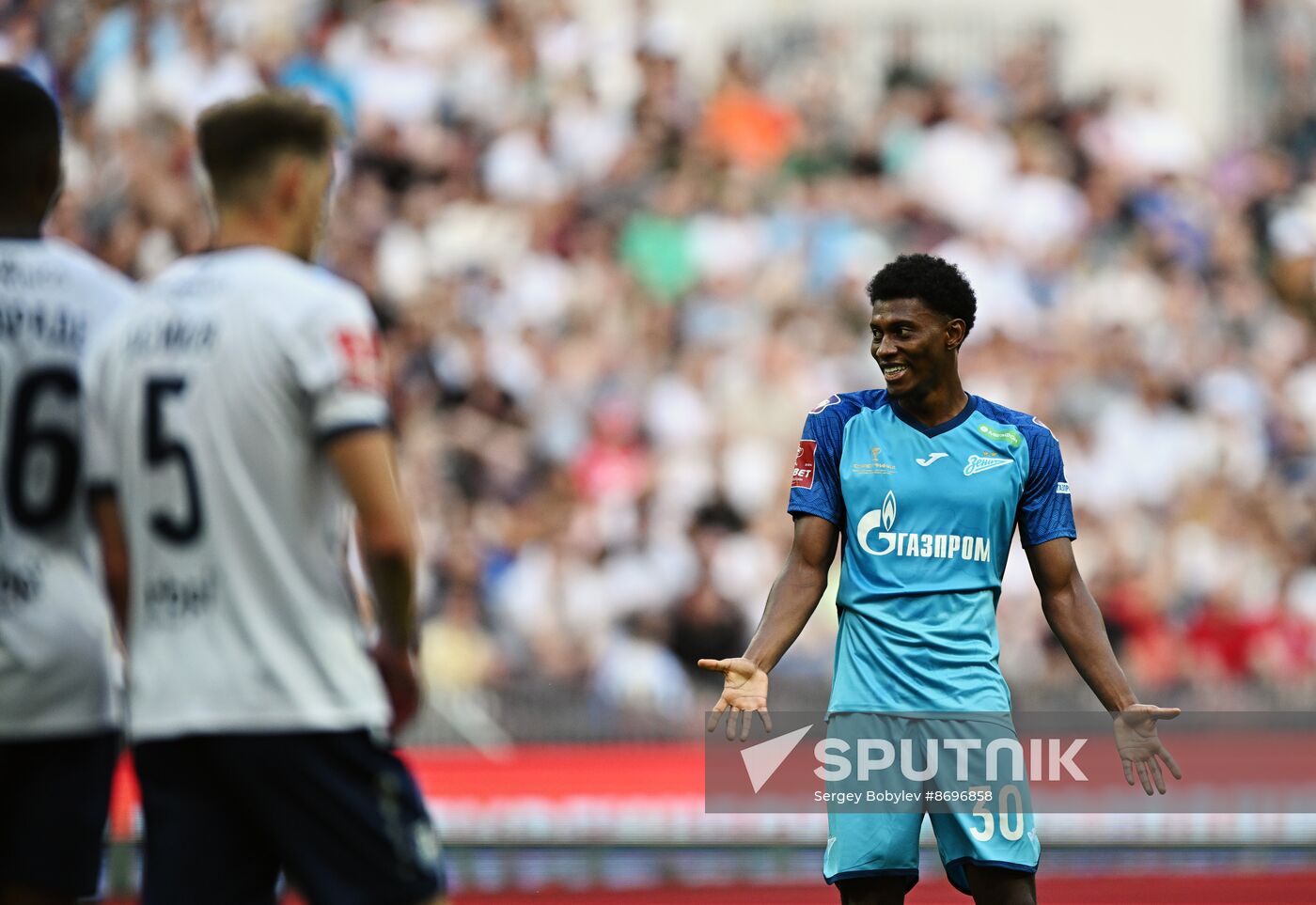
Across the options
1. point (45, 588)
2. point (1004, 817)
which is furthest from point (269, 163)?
point (1004, 817)

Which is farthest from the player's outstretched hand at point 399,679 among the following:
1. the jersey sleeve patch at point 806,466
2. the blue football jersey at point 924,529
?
the jersey sleeve patch at point 806,466

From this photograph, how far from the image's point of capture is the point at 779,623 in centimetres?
624

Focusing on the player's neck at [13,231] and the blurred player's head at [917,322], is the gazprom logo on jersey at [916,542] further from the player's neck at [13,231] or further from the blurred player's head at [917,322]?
the player's neck at [13,231]

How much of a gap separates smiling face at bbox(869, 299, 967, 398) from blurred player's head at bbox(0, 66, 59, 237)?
250cm

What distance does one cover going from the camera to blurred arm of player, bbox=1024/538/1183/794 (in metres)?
6.25

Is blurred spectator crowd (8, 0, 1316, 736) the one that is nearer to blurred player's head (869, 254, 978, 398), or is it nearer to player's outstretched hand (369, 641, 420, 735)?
blurred player's head (869, 254, 978, 398)

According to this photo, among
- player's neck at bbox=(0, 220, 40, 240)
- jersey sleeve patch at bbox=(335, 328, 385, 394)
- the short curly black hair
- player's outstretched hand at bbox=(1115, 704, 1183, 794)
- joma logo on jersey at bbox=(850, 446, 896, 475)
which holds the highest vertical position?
the short curly black hair

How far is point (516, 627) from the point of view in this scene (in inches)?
501

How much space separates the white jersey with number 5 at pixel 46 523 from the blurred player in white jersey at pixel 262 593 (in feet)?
1.01

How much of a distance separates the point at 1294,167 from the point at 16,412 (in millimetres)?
16514

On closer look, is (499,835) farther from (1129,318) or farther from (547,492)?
(1129,318)

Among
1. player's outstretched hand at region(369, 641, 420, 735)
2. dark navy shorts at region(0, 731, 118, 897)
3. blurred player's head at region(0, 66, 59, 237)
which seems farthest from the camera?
blurred player's head at region(0, 66, 59, 237)

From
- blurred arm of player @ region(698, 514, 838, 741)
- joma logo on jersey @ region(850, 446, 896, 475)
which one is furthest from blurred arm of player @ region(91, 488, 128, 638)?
joma logo on jersey @ region(850, 446, 896, 475)

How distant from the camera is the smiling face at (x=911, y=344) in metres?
6.32
